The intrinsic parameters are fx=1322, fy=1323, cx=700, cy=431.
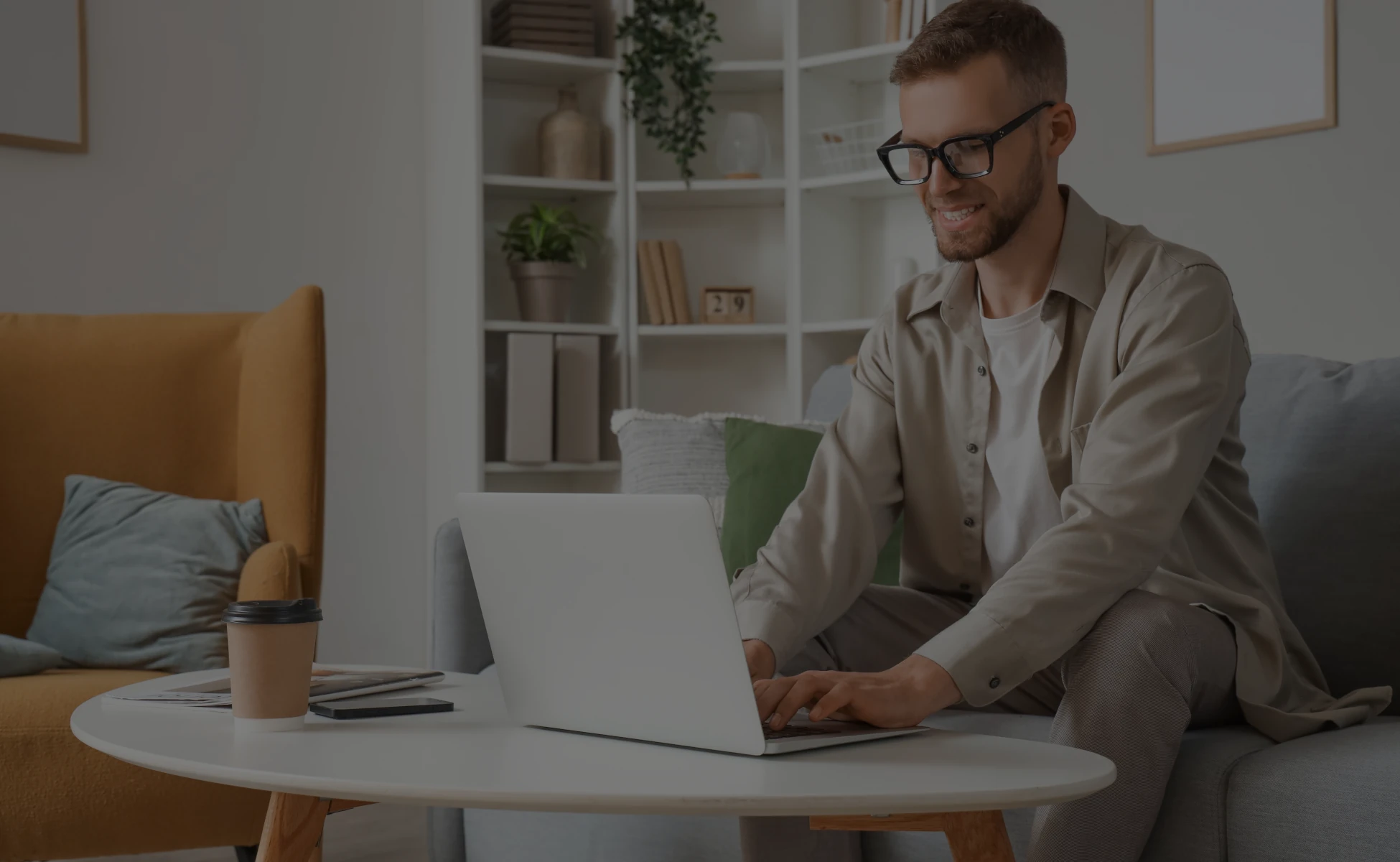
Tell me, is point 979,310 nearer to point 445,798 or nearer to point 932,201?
point 932,201

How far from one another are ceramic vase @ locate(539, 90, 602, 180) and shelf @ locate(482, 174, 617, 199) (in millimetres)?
28

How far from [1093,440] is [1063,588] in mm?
214

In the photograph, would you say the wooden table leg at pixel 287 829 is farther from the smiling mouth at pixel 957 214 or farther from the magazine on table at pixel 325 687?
the smiling mouth at pixel 957 214

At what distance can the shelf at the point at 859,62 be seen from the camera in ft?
11.2

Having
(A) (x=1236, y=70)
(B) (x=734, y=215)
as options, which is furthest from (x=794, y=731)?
(B) (x=734, y=215)

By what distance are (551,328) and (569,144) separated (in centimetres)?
49

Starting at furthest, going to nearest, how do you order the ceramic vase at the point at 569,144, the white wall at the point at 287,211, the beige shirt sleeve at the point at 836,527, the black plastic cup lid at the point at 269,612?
the ceramic vase at the point at 569,144, the white wall at the point at 287,211, the beige shirt sleeve at the point at 836,527, the black plastic cup lid at the point at 269,612

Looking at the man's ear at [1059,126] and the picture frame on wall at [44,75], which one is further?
the picture frame on wall at [44,75]

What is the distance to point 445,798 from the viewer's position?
0.77 meters

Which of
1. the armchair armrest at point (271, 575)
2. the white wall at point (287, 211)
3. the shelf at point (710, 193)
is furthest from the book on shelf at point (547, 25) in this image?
the armchair armrest at point (271, 575)

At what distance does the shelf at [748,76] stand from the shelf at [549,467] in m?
1.08

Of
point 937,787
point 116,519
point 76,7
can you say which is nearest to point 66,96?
point 76,7

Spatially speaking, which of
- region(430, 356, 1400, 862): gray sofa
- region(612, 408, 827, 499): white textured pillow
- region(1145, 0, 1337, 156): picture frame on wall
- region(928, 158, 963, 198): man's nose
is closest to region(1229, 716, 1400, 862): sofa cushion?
region(430, 356, 1400, 862): gray sofa

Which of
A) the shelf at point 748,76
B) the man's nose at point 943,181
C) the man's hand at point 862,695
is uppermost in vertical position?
the shelf at point 748,76
